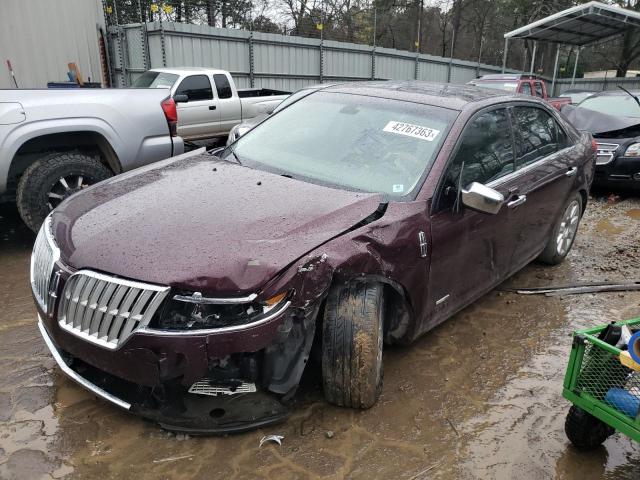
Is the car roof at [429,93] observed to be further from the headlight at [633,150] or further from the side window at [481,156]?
the headlight at [633,150]

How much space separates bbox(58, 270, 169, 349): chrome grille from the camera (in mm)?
2223

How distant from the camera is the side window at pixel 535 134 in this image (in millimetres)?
3955

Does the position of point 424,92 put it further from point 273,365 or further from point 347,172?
point 273,365

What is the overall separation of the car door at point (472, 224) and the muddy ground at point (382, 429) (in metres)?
0.41

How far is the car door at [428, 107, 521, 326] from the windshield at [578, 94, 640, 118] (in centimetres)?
653

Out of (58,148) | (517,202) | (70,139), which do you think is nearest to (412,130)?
(517,202)

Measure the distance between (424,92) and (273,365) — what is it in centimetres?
226

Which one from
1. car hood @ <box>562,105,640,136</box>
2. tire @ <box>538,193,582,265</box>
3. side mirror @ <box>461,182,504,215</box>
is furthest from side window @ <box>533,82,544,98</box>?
side mirror @ <box>461,182,504,215</box>

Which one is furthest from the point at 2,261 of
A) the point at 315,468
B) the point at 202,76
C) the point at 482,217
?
the point at 202,76

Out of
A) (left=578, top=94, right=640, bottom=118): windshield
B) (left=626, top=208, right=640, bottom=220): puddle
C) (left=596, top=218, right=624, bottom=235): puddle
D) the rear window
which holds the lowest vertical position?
(left=626, top=208, right=640, bottom=220): puddle

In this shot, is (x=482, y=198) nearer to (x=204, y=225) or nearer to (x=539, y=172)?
(x=539, y=172)

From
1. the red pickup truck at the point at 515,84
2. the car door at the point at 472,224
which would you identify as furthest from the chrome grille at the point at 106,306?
the red pickup truck at the point at 515,84

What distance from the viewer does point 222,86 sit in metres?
10.3

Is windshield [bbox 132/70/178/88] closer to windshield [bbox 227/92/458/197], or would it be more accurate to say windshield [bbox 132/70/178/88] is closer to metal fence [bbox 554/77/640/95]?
windshield [bbox 227/92/458/197]
